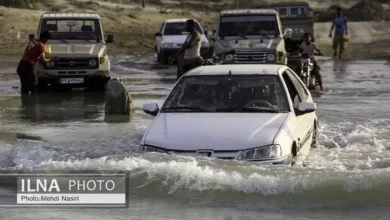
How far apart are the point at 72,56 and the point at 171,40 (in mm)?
9983

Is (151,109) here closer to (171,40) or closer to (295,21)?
(171,40)

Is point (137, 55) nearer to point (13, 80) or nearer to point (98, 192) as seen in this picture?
point (13, 80)

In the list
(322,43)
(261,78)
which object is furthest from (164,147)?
(322,43)

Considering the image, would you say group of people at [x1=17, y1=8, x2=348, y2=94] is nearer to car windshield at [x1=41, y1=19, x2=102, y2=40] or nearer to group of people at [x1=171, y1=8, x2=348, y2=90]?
group of people at [x1=171, y1=8, x2=348, y2=90]

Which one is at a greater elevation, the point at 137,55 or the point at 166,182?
the point at 166,182

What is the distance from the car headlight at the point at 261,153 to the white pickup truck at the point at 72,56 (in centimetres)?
1179

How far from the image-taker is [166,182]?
9562 mm

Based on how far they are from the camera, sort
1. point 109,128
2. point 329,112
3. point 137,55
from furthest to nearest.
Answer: point 137,55 → point 329,112 → point 109,128

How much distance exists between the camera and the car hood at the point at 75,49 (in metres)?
20.8

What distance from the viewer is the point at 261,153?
9.48 m

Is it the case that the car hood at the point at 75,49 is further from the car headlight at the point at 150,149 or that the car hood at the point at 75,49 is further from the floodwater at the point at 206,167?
the car headlight at the point at 150,149

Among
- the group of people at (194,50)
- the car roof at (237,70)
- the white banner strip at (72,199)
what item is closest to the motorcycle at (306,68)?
the group of people at (194,50)

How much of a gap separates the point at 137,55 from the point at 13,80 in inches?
429

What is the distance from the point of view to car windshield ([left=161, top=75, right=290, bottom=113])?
1068cm
